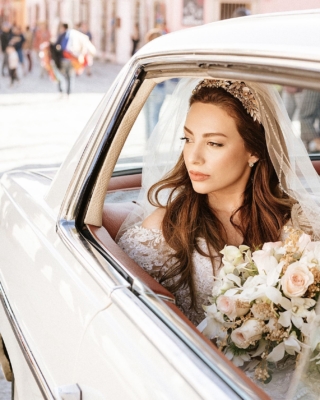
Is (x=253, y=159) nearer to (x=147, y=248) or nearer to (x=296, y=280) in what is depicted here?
(x=147, y=248)

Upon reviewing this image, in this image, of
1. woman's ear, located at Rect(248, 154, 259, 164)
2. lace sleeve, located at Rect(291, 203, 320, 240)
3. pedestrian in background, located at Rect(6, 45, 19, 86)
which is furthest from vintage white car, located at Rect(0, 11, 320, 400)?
pedestrian in background, located at Rect(6, 45, 19, 86)

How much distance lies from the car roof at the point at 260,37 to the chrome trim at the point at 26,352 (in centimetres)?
87

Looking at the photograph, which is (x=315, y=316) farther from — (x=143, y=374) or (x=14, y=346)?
(x=14, y=346)

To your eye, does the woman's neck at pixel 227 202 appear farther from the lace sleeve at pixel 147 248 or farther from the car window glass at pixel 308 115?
the car window glass at pixel 308 115

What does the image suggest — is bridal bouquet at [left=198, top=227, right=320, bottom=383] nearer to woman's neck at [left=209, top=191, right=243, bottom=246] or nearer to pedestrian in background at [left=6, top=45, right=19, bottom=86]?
woman's neck at [left=209, top=191, right=243, bottom=246]

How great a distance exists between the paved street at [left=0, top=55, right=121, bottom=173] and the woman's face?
5.77 metres

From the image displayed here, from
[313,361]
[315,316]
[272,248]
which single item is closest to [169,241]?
[272,248]

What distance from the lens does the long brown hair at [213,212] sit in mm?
2176

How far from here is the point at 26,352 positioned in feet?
6.16

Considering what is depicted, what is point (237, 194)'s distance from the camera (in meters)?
2.34

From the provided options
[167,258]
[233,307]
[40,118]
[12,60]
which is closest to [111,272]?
[233,307]

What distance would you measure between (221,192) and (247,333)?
79cm

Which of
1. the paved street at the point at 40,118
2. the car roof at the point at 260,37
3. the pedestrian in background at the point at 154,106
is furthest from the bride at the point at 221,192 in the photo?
the pedestrian in background at the point at 154,106

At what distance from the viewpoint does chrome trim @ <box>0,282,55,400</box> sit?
167 cm
